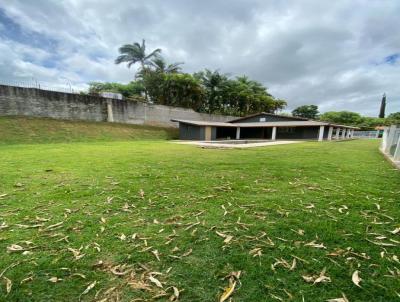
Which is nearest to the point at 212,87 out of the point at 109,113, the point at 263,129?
the point at 263,129

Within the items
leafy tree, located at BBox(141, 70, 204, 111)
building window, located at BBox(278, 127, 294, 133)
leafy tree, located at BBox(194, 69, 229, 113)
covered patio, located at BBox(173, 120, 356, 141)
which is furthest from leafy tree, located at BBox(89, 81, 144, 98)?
building window, located at BBox(278, 127, 294, 133)

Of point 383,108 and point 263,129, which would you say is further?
point 383,108

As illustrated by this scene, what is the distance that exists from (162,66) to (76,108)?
1469 centimetres

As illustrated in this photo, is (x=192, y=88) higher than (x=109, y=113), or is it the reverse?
(x=192, y=88)

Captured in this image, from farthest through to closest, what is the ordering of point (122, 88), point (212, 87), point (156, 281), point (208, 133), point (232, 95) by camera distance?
point (122, 88) → point (232, 95) → point (212, 87) → point (208, 133) → point (156, 281)

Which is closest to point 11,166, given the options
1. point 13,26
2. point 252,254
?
point 252,254

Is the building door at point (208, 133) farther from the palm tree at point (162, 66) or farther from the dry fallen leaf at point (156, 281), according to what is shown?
the dry fallen leaf at point (156, 281)

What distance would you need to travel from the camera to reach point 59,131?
16531mm

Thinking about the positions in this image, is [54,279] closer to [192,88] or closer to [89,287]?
[89,287]

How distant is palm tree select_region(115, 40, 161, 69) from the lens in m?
28.4

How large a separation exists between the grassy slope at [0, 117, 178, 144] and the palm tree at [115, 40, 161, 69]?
1170 cm

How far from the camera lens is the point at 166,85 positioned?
29984 millimetres

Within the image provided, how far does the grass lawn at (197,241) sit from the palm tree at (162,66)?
94.8 ft

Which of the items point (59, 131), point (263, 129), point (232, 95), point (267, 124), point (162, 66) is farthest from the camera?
point (232, 95)
